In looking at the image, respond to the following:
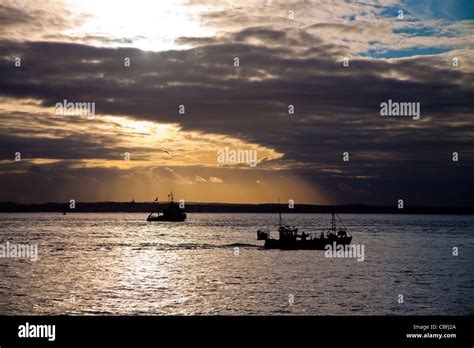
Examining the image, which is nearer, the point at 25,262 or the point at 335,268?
the point at 335,268

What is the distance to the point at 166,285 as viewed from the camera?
213ft

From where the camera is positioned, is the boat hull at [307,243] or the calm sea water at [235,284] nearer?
the calm sea water at [235,284]

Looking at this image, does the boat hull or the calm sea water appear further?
the boat hull

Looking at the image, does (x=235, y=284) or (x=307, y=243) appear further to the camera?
(x=307, y=243)

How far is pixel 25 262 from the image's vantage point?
90.0 metres
